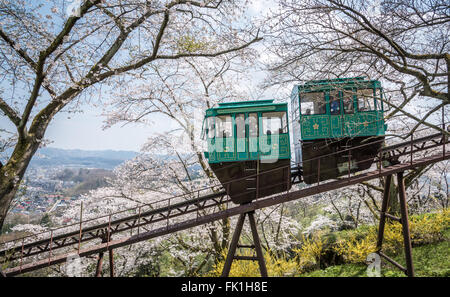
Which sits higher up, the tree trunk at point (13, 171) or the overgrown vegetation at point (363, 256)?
the tree trunk at point (13, 171)

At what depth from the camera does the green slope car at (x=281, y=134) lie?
7.29m

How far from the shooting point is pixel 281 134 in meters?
7.28

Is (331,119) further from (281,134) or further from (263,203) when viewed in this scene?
(263,203)

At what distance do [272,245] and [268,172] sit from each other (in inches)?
374

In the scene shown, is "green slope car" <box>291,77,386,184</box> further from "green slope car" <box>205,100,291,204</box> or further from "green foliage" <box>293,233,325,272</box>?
"green foliage" <box>293,233,325,272</box>

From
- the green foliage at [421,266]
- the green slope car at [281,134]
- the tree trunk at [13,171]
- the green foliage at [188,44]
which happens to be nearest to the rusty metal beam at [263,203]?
the green slope car at [281,134]

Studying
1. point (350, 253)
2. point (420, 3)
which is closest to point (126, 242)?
point (350, 253)

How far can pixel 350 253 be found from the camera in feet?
34.9

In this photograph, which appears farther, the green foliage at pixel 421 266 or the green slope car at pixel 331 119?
the green foliage at pixel 421 266

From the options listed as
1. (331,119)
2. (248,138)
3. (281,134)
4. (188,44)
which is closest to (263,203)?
(248,138)

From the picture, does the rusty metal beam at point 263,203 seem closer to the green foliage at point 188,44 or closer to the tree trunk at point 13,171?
the tree trunk at point 13,171

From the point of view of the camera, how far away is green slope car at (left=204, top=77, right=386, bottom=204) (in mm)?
7285

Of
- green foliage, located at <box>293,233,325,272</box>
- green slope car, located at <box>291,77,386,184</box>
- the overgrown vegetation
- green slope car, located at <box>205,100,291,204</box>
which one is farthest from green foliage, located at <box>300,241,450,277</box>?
green slope car, located at <box>205,100,291,204</box>
